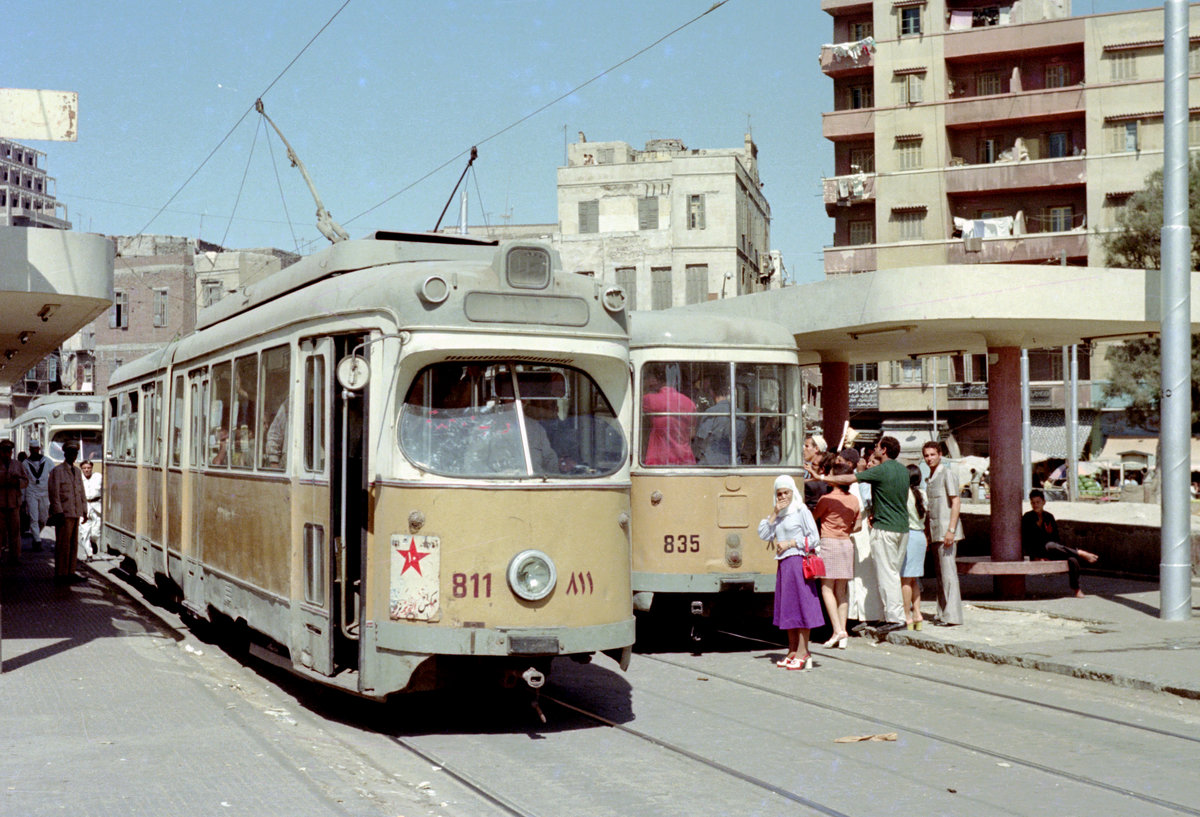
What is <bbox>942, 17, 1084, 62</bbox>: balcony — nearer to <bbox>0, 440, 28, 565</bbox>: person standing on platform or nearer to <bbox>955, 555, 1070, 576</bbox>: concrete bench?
<bbox>955, 555, 1070, 576</bbox>: concrete bench

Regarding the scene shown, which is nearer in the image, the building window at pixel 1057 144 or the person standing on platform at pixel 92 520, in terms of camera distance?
the person standing on platform at pixel 92 520

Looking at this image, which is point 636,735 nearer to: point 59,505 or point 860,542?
point 860,542

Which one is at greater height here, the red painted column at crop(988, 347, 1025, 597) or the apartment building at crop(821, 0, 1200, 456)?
the apartment building at crop(821, 0, 1200, 456)

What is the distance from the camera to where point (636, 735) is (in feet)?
29.0

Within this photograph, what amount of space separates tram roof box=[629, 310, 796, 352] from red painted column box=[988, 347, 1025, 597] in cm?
488

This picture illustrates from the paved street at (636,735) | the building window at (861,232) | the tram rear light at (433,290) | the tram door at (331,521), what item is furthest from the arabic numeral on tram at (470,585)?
the building window at (861,232)

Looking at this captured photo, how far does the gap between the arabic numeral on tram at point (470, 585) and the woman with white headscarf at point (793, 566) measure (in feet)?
12.5

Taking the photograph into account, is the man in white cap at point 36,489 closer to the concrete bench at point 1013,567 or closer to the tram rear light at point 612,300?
the concrete bench at point 1013,567

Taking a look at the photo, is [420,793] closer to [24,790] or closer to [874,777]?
[24,790]

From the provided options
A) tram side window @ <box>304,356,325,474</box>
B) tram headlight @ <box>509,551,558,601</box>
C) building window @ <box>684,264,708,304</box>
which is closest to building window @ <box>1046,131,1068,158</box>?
building window @ <box>684,264,708,304</box>

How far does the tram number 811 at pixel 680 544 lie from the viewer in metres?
12.7

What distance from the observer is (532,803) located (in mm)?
7039

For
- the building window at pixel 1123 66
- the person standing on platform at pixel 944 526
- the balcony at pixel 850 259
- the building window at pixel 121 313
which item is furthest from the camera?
the building window at pixel 121 313

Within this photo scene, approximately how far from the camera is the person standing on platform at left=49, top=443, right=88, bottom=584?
18.0 meters
